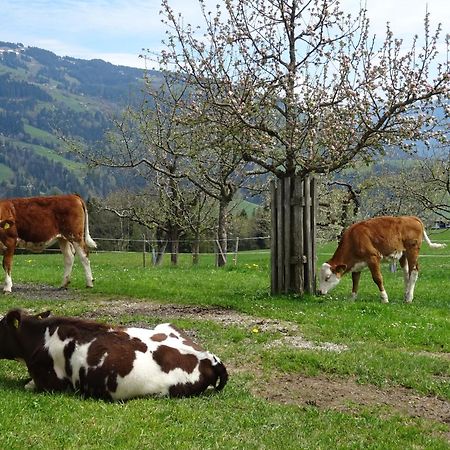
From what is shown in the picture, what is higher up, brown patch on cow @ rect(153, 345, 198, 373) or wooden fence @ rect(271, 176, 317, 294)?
wooden fence @ rect(271, 176, 317, 294)

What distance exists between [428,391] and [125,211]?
116 ft

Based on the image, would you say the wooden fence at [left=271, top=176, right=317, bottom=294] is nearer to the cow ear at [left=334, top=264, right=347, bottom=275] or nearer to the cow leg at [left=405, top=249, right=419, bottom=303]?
the cow ear at [left=334, top=264, right=347, bottom=275]

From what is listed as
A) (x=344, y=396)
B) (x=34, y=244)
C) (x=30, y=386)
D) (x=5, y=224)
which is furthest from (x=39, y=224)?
(x=344, y=396)

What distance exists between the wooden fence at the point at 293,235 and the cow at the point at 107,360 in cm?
861

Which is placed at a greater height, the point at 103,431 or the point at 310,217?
the point at 310,217

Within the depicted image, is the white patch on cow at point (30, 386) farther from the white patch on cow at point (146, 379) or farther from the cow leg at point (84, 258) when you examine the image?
the cow leg at point (84, 258)

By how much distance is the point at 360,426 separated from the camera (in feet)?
24.0

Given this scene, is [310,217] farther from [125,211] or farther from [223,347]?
[125,211]

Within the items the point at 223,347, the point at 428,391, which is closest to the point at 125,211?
the point at 223,347

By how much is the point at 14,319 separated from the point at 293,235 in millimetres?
9470

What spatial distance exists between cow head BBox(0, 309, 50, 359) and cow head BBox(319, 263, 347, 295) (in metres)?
10.1

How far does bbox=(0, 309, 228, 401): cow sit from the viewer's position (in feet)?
25.5

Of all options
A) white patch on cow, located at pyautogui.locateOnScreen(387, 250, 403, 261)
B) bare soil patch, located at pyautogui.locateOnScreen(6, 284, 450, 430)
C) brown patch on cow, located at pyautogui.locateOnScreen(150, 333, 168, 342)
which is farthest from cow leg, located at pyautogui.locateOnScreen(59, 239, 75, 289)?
brown patch on cow, located at pyautogui.locateOnScreen(150, 333, 168, 342)

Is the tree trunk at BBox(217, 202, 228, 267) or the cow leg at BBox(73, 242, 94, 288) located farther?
the tree trunk at BBox(217, 202, 228, 267)
